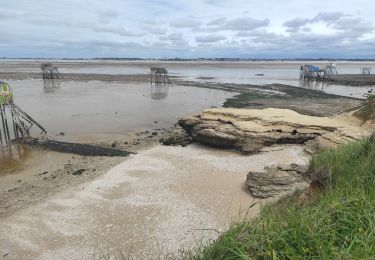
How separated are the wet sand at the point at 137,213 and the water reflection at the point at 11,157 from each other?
4.52 meters

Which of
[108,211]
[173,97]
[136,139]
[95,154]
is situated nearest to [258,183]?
[108,211]

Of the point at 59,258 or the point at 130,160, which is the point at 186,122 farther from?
the point at 59,258

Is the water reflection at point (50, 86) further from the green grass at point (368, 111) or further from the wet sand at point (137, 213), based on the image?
the green grass at point (368, 111)

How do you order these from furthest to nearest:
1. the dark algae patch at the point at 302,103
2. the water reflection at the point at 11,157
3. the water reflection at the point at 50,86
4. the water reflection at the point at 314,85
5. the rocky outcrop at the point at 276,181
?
the water reflection at the point at 314,85 → the water reflection at the point at 50,86 → the dark algae patch at the point at 302,103 → the water reflection at the point at 11,157 → the rocky outcrop at the point at 276,181

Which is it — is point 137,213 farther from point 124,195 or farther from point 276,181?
point 276,181

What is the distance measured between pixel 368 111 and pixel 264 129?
4569mm

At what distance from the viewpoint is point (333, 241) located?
3551 mm

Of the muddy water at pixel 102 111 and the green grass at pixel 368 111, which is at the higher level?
the green grass at pixel 368 111

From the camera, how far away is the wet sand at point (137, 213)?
8290 mm

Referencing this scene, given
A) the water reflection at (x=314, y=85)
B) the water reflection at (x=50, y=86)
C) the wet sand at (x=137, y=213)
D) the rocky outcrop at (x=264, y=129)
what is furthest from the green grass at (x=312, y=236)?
the water reflection at (x=314, y=85)

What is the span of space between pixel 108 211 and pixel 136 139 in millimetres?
9766

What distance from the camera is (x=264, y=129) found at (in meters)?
16.2

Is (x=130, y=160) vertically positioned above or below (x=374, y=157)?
below

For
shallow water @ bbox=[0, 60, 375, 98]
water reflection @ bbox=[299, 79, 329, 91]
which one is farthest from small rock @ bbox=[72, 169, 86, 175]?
water reflection @ bbox=[299, 79, 329, 91]
